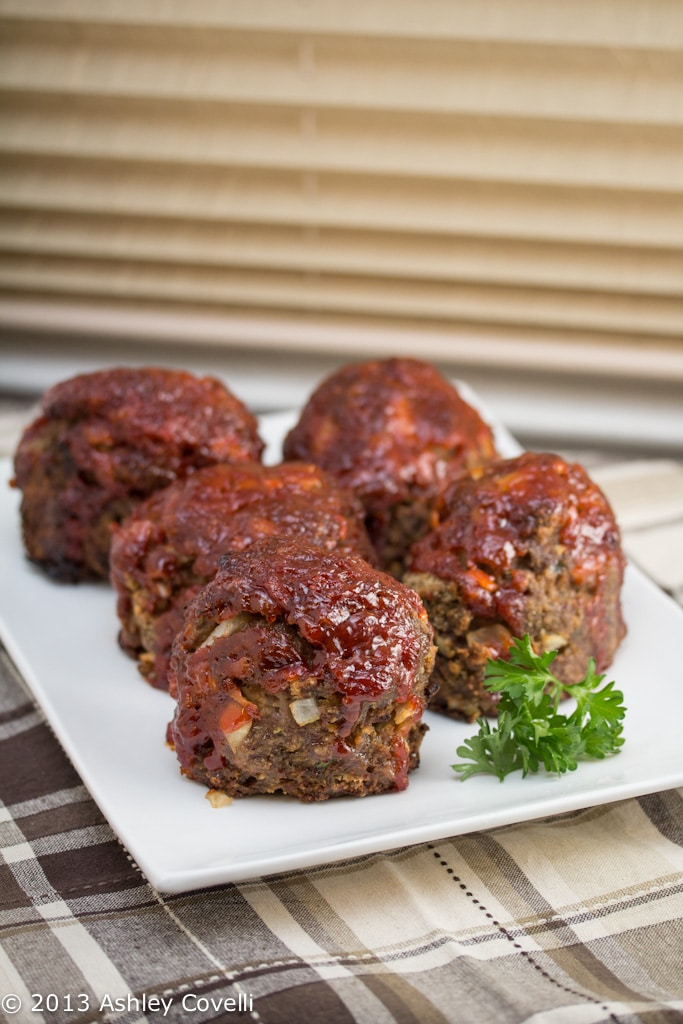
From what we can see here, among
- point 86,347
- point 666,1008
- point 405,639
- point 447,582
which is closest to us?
point 666,1008

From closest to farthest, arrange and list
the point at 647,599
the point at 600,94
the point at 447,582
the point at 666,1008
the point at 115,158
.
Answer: the point at 666,1008 < the point at 447,582 < the point at 647,599 < the point at 600,94 < the point at 115,158

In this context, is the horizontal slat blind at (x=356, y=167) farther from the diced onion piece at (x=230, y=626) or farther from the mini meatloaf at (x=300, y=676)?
the diced onion piece at (x=230, y=626)

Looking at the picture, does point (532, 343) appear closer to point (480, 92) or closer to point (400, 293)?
point (400, 293)

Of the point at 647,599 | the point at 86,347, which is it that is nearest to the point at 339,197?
the point at 86,347

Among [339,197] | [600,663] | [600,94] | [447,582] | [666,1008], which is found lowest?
[666,1008]

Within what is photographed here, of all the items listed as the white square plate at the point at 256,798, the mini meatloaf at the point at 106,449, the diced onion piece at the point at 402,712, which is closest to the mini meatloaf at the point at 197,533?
the white square plate at the point at 256,798

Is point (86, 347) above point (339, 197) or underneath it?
underneath

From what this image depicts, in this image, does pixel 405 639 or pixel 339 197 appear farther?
pixel 339 197
